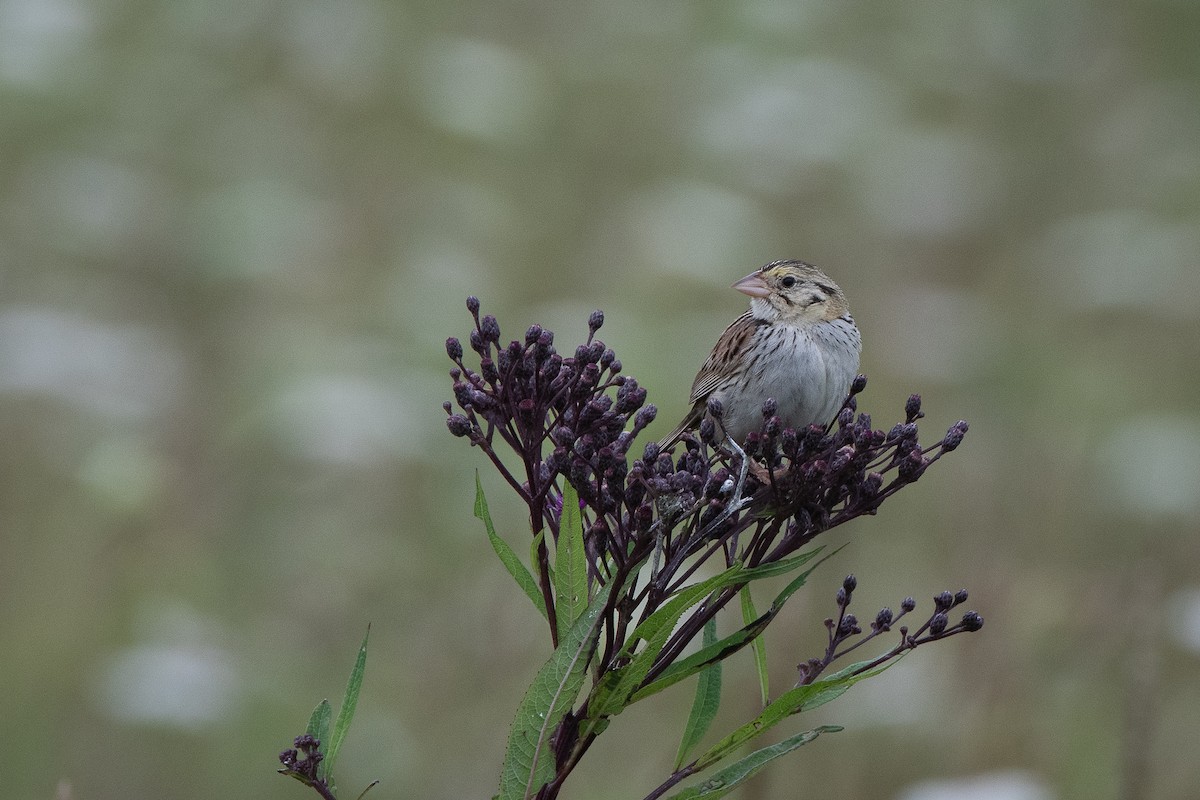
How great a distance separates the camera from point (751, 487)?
8.53ft

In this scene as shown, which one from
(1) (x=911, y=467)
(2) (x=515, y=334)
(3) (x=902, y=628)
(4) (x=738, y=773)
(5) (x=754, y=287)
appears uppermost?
(2) (x=515, y=334)

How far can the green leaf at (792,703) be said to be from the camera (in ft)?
7.57

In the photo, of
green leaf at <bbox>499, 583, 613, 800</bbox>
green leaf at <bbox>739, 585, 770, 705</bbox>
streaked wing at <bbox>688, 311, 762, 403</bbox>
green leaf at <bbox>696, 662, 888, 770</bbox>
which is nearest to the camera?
green leaf at <bbox>499, 583, 613, 800</bbox>

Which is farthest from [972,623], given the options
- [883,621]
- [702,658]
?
[702,658]

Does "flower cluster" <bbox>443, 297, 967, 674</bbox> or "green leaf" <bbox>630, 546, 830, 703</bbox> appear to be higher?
"flower cluster" <bbox>443, 297, 967, 674</bbox>

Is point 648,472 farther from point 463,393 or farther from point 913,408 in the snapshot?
point 913,408

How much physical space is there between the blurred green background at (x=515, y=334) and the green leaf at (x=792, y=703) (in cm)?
110

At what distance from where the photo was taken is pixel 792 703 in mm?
2328

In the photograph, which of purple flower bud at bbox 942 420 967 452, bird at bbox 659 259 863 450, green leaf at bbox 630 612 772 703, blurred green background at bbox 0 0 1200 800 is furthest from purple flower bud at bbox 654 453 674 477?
blurred green background at bbox 0 0 1200 800

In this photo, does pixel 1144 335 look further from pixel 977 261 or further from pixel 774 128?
pixel 774 128

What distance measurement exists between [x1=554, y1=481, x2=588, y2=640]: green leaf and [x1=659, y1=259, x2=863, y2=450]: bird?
47.1 inches

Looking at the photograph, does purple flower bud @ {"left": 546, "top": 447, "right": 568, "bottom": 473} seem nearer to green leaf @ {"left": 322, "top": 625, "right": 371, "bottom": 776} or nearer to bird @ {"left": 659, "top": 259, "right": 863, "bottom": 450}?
green leaf @ {"left": 322, "top": 625, "right": 371, "bottom": 776}

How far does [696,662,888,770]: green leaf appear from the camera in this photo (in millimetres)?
2309

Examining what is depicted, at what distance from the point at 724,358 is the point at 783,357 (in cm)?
25
